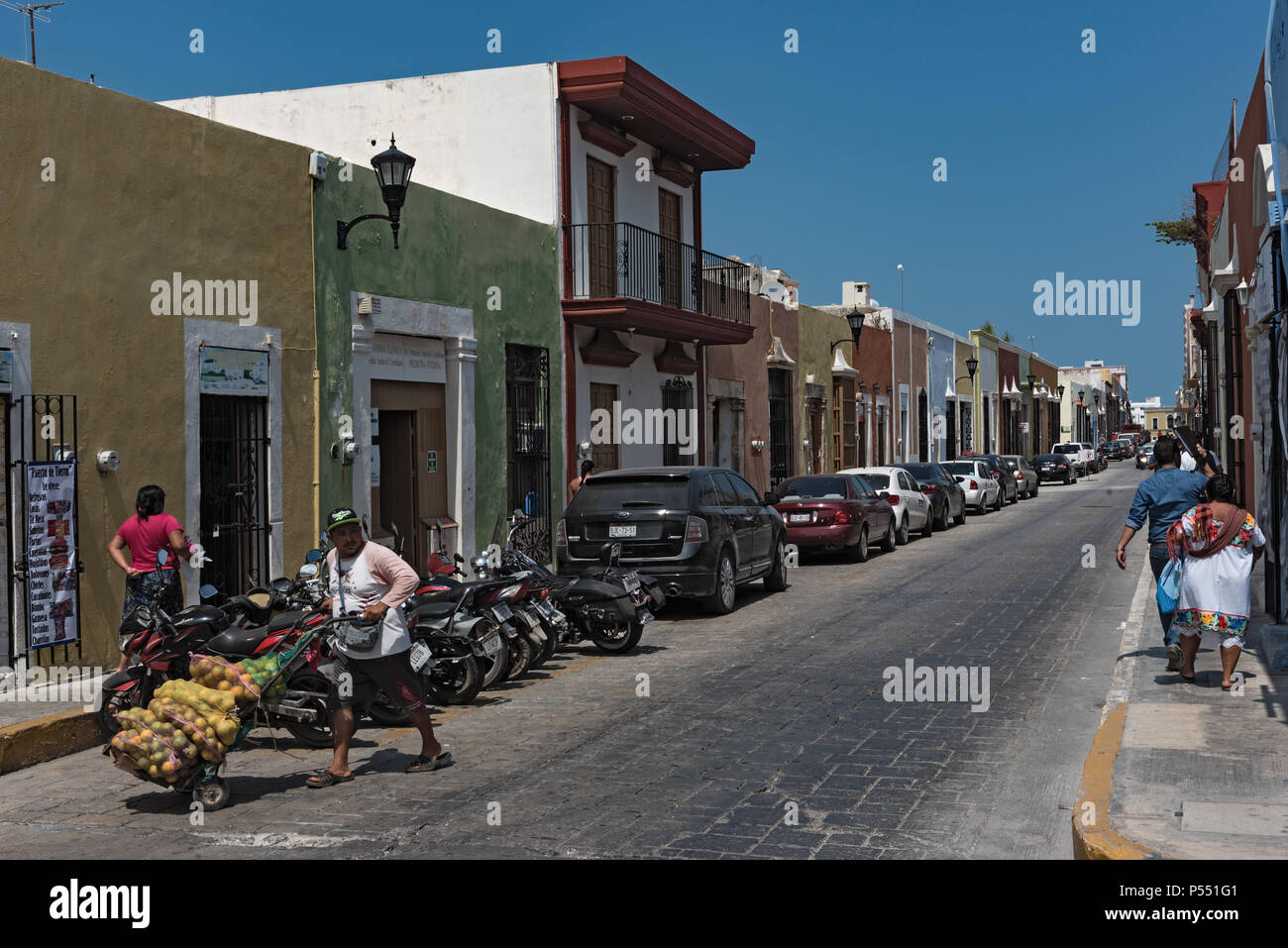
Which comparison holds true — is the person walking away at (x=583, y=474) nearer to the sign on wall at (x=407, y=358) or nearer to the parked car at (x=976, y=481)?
the sign on wall at (x=407, y=358)

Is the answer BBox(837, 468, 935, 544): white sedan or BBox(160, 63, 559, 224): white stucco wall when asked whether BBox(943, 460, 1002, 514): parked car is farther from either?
BBox(160, 63, 559, 224): white stucco wall

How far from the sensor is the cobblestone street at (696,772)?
6156 mm

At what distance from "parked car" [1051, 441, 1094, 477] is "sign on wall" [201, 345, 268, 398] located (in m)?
48.7

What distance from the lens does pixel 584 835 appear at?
20.1ft

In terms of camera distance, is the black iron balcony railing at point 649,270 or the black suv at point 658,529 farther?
the black iron balcony railing at point 649,270

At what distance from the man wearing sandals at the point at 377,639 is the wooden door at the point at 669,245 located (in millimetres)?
16156

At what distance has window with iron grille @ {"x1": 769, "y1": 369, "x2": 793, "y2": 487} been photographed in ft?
103

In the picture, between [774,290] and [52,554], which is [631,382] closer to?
[774,290]

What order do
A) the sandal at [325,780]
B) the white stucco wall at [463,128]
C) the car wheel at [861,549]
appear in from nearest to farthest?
the sandal at [325,780]
the white stucco wall at [463,128]
the car wheel at [861,549]

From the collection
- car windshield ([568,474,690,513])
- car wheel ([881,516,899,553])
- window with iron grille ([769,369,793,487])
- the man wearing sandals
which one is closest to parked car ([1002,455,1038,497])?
window with iron grille ([769,369,793,487])

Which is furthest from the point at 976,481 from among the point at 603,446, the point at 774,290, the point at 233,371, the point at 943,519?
the point at 233,371

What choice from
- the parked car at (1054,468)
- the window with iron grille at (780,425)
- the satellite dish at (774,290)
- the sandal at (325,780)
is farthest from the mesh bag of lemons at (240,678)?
the parked car at (1054,468)
